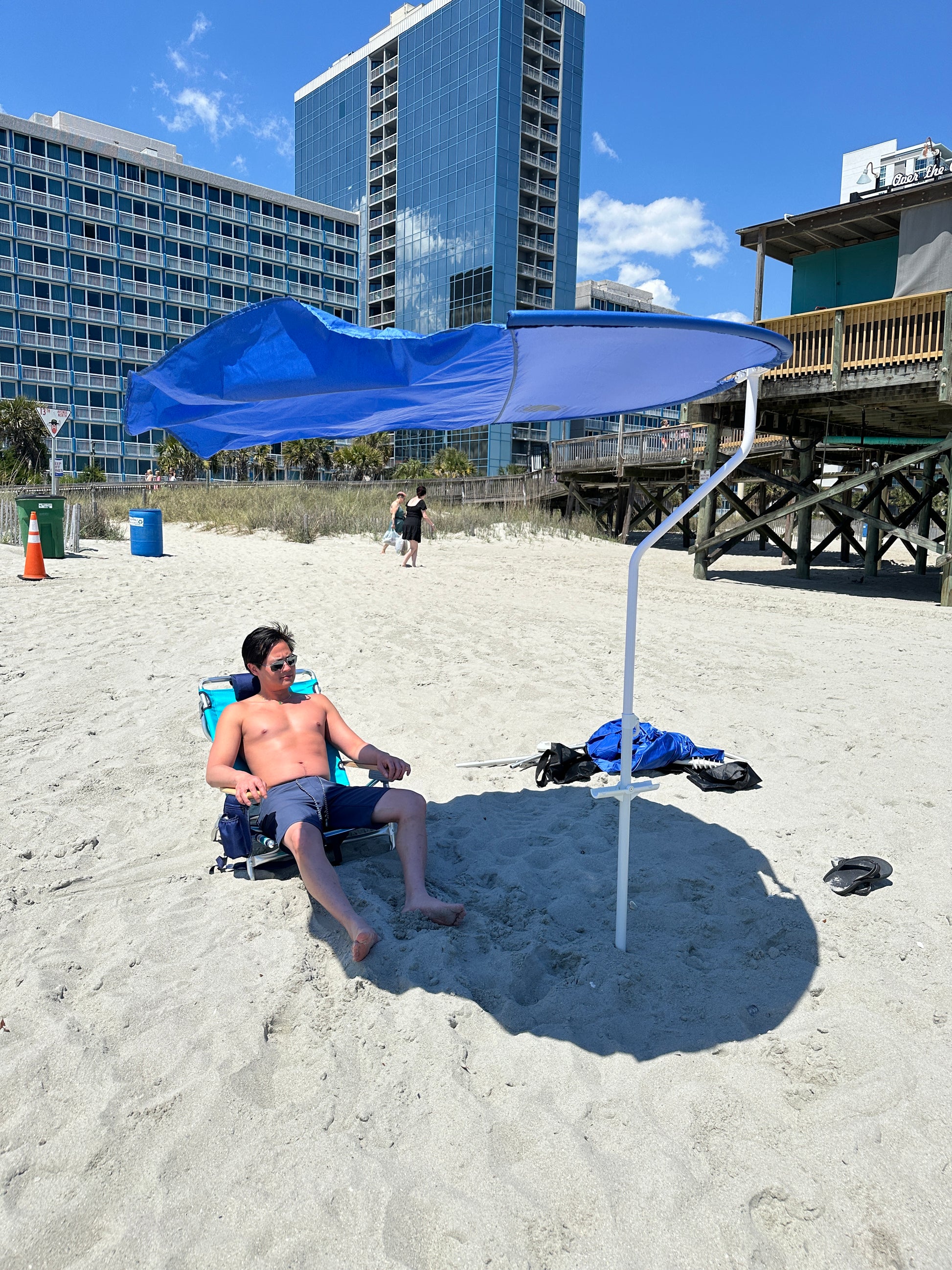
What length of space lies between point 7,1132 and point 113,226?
214 ft

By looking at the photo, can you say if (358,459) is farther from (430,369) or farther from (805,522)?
(430,369)

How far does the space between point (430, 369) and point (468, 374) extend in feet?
0.69

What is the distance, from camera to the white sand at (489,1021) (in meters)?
1.93

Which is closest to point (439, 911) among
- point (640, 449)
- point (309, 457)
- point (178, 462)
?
point (640, 449)

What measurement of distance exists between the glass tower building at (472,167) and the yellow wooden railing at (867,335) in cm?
4429

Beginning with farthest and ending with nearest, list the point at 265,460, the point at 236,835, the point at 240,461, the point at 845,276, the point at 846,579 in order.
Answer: the point at 240,461 < the point at 265,460 < the point at 846,579 < the point at 845,276 < the point at 236,835

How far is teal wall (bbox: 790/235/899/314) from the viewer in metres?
14.5

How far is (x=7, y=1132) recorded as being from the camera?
2.12 m

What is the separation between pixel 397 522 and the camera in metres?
14.7

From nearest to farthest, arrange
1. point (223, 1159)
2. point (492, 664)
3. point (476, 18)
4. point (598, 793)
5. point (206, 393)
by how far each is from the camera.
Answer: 1. point (223, 1159)
2. point (598, 793)
3. point (206, 393)
4. point (492, 664)
5. point (476, 18)

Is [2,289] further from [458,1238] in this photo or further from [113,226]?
[458,1238]

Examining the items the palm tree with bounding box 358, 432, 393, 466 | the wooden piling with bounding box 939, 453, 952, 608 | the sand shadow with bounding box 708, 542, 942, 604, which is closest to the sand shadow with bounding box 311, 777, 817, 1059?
the wooden piling with bounding box 939, 453, 952, 608

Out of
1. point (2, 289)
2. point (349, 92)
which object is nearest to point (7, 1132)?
point (2, 289)

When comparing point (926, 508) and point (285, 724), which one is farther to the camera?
point (926, 508)
